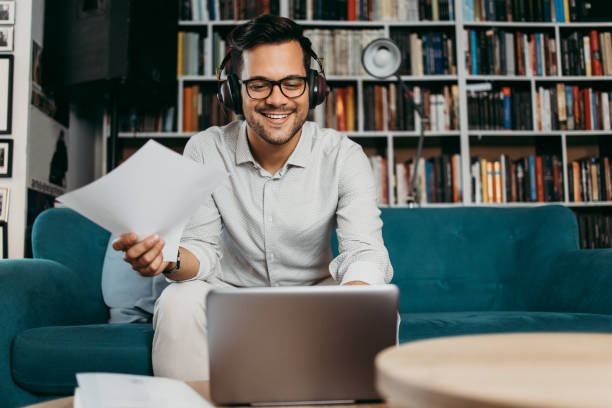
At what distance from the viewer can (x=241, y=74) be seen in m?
1.38

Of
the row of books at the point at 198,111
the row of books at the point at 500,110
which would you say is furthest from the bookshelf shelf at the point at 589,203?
the row of books at the point at 198,111

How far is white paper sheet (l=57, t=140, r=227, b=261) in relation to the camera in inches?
28.0

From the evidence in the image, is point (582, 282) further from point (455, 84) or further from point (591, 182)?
point (455, 84)

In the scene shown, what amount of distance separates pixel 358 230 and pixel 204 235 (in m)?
0.38

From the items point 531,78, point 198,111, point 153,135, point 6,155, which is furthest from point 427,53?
point 6,155

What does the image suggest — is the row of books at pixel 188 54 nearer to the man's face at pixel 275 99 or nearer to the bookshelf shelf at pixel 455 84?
the bookshelf shelf at pixel 455 84

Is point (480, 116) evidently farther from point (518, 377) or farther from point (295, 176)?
point (518, 377)

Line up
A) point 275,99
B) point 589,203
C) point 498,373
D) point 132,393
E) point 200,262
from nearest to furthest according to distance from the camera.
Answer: point 498,373, point 132,393, point 200,262, point 275,99, point 589,203

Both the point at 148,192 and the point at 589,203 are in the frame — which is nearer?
the point at 148,192

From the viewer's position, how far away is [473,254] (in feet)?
5.86

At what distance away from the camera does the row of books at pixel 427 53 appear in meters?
3.03

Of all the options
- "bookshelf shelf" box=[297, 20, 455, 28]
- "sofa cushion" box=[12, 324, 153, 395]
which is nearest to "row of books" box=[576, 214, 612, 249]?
"bookshelf shelf" box=[297, 20, 455, 28]

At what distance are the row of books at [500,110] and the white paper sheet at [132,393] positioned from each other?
2.67 m

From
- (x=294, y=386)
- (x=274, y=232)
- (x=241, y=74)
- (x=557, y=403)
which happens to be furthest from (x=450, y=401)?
(x=241, y=74)
